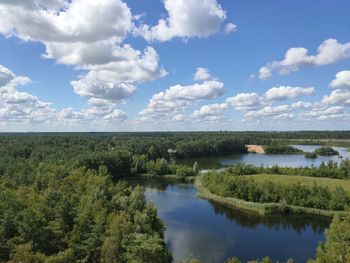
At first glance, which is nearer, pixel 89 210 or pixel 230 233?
pixel 89 210

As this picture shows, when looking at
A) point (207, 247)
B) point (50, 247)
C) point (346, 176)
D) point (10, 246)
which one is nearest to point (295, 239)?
point (207, 247)

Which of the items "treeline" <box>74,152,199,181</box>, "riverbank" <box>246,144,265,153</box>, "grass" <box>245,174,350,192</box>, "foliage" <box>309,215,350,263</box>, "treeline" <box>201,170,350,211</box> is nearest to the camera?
"foliage" <box>309,215,350,263</box>

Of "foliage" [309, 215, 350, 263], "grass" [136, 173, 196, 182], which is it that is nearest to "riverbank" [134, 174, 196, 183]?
"grass" [136, 173, 196, 182]

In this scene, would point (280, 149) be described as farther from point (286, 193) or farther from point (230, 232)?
point (230, 232)

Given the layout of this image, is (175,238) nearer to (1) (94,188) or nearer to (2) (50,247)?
(1) (94,188)

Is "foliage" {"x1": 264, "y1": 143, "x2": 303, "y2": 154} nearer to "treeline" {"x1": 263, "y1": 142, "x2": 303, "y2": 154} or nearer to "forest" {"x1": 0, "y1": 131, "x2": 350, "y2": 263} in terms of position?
"treeline" {"x1": 263, "y1": 142, "x2": 303, "y2": 154}

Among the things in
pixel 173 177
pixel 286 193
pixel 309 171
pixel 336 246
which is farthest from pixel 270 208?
pixel 173 177
